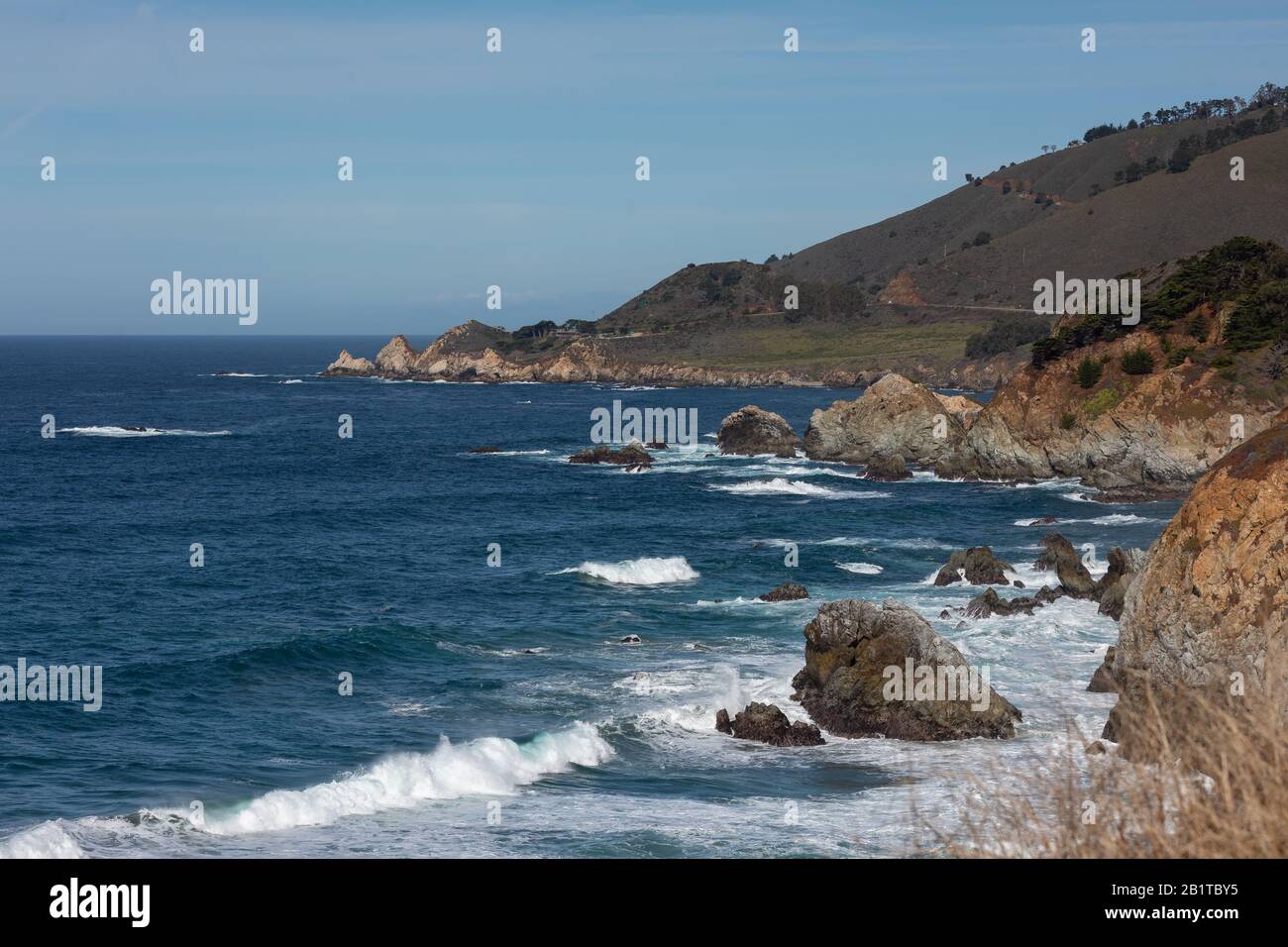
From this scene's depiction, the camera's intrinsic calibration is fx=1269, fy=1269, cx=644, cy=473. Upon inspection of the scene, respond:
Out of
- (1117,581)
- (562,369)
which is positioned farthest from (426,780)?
(562,369)

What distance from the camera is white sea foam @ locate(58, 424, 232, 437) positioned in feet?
344

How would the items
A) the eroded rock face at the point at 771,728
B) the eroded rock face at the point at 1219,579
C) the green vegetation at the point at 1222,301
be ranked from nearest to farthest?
the eroded rock face at the point at 1219,579
the eroded rock face at the point at 771,728
the green vegetation at the point at 1222,301

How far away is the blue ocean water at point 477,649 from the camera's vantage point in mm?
24000

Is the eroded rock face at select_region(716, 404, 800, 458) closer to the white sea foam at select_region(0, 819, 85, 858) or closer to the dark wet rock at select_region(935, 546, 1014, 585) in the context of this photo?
the dark wet rock at select_region(935, 546, 1014, 585)

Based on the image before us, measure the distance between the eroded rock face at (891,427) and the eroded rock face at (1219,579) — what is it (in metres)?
54.6

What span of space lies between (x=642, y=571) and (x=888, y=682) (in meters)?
22.1

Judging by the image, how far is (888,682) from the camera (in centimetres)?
2920
